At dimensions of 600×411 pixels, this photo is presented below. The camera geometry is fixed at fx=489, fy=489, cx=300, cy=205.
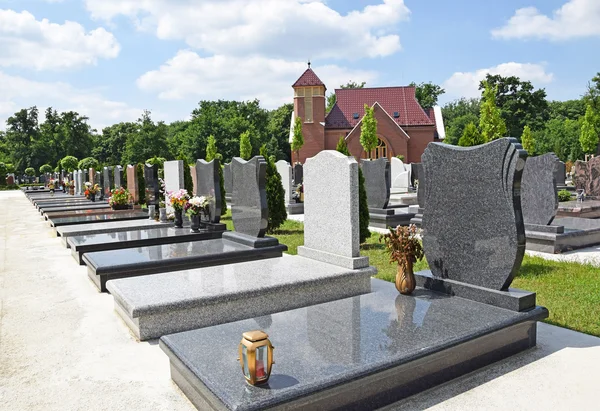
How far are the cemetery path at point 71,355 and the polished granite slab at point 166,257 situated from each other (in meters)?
0.37

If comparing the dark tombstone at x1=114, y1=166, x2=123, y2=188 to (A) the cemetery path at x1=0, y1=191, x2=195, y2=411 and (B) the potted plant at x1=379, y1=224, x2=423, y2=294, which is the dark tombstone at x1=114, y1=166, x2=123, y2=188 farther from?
(B) the potted plant at x1=379, y1=224, x2=423, y2=294

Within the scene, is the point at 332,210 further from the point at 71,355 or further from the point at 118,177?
the point at 118,177

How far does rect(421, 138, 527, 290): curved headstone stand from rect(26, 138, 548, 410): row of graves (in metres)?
0.01

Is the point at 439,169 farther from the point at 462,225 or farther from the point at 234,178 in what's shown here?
the point at 234,178

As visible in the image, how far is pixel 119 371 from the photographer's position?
4.48 metres

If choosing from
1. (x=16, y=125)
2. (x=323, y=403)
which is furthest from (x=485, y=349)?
(x=16, y=125)

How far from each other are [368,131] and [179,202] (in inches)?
1309

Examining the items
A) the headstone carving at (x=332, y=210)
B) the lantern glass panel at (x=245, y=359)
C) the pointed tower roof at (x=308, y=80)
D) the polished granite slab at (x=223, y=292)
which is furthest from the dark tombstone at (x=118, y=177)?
the pointed tower roof at (x=308, y=80)

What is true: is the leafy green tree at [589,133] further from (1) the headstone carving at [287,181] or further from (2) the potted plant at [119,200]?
(2) the potted plant at [119,200]

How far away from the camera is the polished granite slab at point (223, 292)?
531 cm

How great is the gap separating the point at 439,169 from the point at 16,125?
247 ft

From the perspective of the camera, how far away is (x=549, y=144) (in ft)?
174

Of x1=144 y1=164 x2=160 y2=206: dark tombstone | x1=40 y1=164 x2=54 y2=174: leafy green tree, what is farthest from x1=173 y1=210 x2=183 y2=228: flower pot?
x1=40 y1=164 x2=54 y2=174: leafy green tree

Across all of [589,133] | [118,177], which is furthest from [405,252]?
[589,133]
